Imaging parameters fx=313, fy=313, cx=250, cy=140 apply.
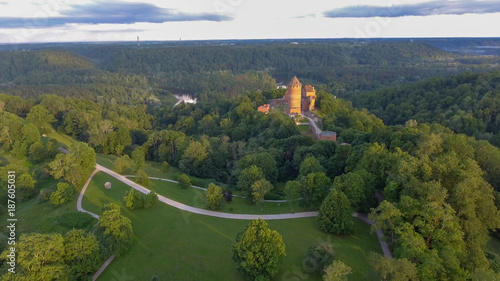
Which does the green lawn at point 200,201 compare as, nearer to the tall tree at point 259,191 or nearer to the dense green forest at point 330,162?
the tall tree at point 259,191

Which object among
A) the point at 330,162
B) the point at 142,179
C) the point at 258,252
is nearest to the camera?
the point at 258,252

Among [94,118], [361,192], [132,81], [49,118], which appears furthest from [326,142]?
[132,81]

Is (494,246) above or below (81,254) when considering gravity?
below

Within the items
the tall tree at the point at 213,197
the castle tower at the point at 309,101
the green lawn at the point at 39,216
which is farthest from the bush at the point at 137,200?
the castle tower at the point at 309,101

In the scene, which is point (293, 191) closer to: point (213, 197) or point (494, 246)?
point (213, 197)

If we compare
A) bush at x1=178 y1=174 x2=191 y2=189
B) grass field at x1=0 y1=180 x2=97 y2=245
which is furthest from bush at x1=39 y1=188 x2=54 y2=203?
bush at x1=178 y1=174 x2=191 y2=189

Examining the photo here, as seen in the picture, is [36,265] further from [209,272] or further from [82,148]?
[82,148]

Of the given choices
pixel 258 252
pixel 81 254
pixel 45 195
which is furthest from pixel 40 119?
pixel 258 252

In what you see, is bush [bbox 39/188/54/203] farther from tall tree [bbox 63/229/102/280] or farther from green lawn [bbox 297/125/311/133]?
green lawn [bbox 297/125/311/133]
